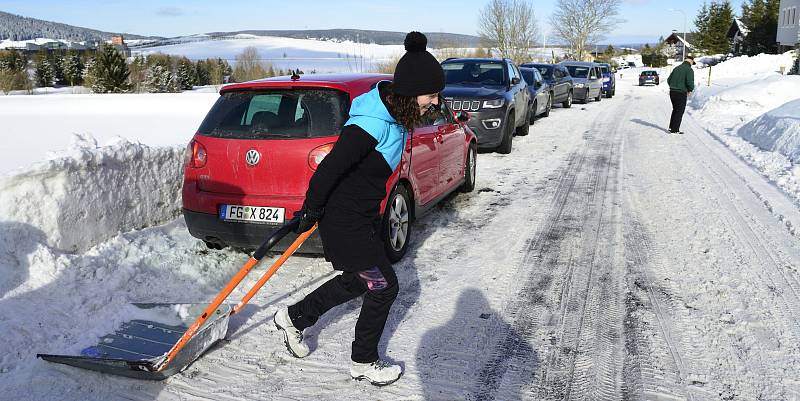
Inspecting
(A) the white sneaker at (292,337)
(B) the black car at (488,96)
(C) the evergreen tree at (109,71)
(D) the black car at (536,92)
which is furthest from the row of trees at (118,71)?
(A) the white sneaker at (292,337)

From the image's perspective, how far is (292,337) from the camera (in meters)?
3.46

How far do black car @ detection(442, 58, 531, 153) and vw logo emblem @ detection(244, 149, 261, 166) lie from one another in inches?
241

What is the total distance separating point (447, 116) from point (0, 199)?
4.32 meters

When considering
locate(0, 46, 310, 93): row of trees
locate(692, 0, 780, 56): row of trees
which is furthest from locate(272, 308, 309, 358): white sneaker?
locate(692, 0, 780, 56): row of trees

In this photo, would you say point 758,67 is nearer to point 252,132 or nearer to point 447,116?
point 447,116

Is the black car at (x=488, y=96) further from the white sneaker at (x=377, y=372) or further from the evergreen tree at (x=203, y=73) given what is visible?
the evergreen tree at (x=203, y=73)

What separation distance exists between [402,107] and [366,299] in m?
1.06

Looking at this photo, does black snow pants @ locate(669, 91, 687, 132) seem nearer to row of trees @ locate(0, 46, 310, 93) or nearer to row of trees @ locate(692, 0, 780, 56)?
row of trees @ locate(0, 46, 310, 93)

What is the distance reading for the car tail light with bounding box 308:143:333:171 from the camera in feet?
14.5

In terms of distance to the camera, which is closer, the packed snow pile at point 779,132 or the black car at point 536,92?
the packed snow pile at point 779,132

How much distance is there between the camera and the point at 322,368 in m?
3.39

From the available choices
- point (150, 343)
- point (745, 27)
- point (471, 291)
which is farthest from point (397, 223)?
point (745, 27)

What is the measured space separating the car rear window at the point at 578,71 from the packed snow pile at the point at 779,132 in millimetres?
12461

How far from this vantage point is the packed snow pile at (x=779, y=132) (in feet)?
31.1
